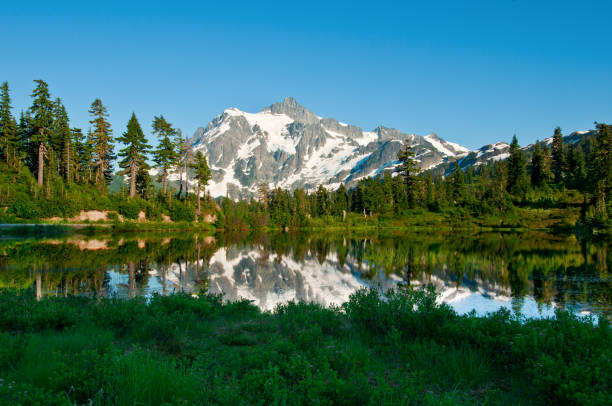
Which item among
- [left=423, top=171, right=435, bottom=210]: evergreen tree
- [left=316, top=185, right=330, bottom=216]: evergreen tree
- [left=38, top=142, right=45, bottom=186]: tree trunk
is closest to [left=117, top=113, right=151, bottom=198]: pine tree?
[left=38, top=142, right=45, bottom=186]: tree trunk

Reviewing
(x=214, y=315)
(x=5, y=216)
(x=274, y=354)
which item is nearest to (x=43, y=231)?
(x=5, y=216)

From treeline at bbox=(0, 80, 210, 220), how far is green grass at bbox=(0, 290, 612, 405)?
50042 mm

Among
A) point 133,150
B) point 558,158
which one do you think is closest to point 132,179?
point 133,150

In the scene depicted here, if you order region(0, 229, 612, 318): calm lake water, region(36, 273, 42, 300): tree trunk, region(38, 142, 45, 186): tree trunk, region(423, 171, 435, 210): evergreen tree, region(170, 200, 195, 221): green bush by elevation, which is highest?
region(38, 142, 45, 186): tree trunk

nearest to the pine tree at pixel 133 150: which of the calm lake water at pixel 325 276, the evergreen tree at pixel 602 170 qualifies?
the calm lake water at pixel 325 276

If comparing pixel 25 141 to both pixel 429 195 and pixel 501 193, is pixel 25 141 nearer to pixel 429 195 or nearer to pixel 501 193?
pixel 429 195

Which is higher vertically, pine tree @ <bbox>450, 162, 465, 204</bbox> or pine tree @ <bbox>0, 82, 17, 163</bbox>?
pine tree @ <bbox>0, 82, 17, 163</bbox>

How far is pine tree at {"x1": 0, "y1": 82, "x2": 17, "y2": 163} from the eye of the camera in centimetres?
5691

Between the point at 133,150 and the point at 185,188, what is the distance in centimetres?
1583

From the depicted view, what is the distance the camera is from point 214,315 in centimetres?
985

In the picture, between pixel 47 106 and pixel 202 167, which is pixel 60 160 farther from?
pixel 202 167

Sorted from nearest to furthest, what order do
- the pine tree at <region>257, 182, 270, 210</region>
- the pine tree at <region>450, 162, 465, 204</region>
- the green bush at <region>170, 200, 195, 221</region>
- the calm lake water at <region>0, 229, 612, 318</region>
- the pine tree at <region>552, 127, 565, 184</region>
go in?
1. the calm lake water at <region>0, 229, 612, 318</region>
2. the green bush at <region>170, 200, 195, 221</region>
3. the pine tree at <region>552, 127, 565, 184</region>
4. the pine tree at <region>450, 162, 465, 204</region>
5. the pine tree at <region>257, 182, 270, 210</region>

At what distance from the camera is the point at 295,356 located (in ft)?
18.8

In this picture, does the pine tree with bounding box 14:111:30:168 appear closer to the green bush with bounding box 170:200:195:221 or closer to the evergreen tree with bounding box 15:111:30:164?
the evergreen tree with bounding box 15:111:30:164
